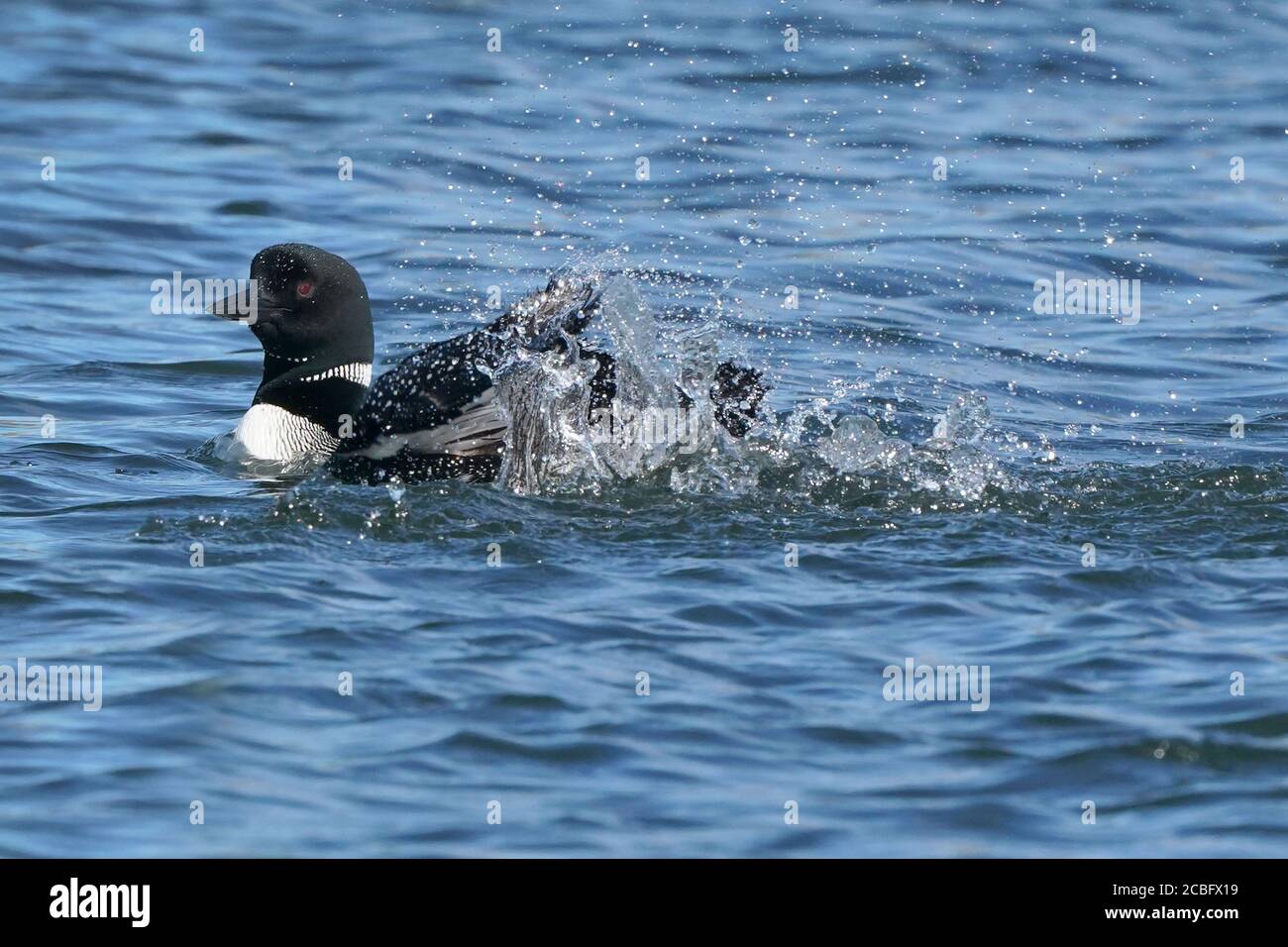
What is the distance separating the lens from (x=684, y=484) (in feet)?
23.8

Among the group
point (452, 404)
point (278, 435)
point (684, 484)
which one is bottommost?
point (684, 484)

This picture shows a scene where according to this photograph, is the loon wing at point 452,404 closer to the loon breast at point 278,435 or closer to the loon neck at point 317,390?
the loon breast at point 278,435

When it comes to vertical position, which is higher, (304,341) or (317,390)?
(304,341)

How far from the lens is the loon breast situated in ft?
26.8

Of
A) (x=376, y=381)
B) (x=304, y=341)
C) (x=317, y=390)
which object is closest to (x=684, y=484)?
(x=376, y=381)

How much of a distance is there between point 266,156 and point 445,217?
1.90 m

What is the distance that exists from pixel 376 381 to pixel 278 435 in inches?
27.6

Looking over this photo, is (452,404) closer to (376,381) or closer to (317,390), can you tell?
(376,381)

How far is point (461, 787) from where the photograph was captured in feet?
16.0

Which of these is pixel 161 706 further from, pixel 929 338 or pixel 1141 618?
pixel 929 338

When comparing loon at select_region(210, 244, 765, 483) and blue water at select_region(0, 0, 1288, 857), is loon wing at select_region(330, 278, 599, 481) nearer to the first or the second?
loon at select_region(210, 244, 765, 483)

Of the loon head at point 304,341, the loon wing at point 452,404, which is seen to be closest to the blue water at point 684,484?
the loon wing at point 452,404

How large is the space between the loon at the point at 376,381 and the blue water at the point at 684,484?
0.22 m
